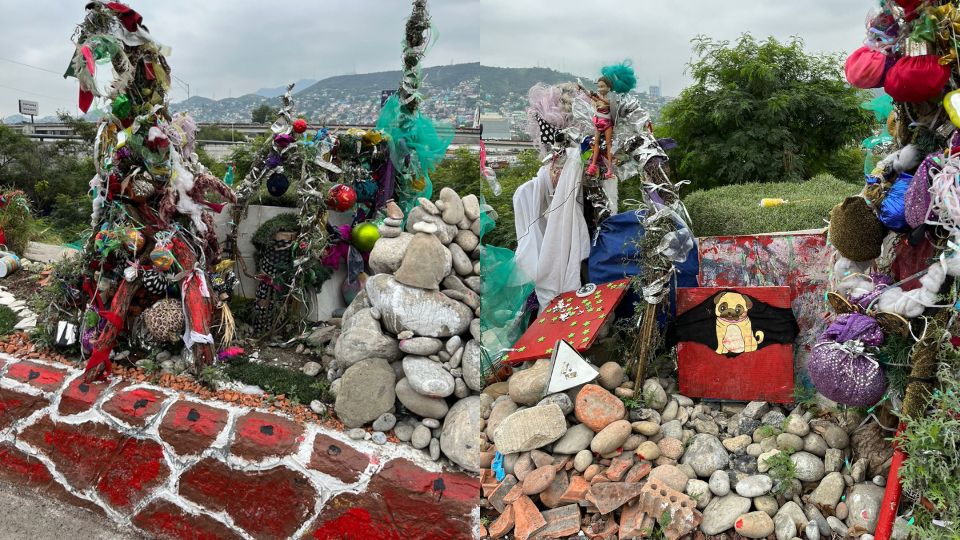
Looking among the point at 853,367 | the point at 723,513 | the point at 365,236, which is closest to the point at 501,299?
the point at 365,236

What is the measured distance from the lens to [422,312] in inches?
194

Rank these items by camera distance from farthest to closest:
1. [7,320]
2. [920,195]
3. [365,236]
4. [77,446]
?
[7,320] < [365,236] < [77,446] < [920,195]

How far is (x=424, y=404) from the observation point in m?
4.70

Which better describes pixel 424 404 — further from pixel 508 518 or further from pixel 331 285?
pixel 331 285

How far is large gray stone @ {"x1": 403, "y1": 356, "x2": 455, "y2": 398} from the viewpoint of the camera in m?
4.66

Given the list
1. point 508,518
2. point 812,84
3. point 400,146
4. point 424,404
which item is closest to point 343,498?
point 424,404

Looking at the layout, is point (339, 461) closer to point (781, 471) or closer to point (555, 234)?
point (555, 234)

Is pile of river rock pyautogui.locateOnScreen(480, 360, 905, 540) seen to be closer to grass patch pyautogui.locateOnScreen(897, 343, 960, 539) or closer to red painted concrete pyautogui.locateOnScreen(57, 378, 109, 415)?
grass patch pyautogui.locateOnScreen(897, 343, 960, 539)

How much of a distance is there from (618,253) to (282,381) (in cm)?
263

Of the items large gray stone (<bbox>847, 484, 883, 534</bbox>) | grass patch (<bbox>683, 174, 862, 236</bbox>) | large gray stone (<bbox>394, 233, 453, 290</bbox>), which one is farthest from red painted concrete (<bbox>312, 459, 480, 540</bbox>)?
grass patch (<bbox>683, 174, 862, 236</bbox>)

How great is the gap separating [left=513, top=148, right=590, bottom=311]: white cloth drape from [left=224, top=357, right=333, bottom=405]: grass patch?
1.75 meters

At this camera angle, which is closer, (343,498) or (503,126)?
(343,498)

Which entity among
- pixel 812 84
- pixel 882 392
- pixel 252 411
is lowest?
pixel 252 411

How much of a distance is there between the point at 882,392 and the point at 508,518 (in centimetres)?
198
